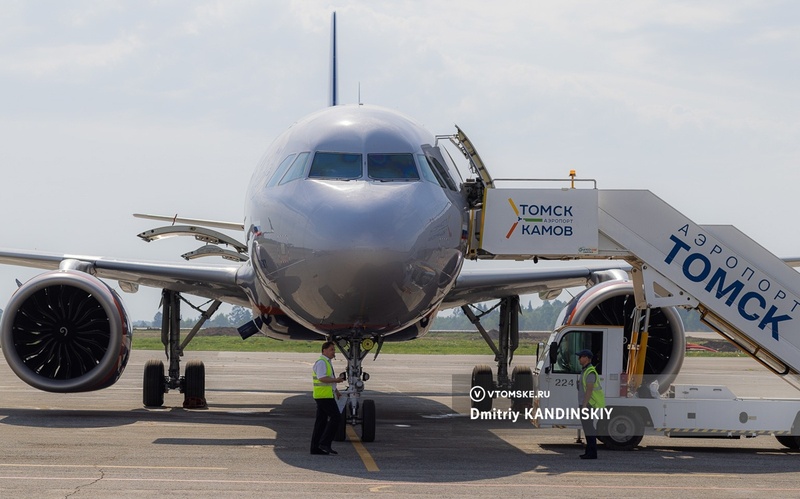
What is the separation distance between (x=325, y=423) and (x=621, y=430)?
13.6 ft

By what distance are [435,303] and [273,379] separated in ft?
60.8

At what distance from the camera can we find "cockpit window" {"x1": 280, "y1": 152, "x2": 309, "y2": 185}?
14.1 meters

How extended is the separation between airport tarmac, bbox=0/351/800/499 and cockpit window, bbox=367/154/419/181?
350 cm

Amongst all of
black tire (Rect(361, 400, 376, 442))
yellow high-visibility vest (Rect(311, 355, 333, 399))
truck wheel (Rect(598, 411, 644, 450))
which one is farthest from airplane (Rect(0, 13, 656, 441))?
truck wheel (Rect(598, 411, 644, 450))

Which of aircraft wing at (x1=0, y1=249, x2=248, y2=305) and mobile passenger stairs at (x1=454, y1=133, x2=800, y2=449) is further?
aircraft wing at (x1=0, y1=249, x2=248, y2=305)

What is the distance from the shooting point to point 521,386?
21469 mm

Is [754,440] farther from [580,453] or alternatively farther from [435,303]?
[435,303]

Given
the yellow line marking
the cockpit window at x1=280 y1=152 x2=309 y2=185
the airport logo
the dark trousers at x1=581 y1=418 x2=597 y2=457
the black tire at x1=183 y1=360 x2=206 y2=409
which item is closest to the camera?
the yellow line marking

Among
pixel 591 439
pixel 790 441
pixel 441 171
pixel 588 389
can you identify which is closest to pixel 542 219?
pixel 441 171

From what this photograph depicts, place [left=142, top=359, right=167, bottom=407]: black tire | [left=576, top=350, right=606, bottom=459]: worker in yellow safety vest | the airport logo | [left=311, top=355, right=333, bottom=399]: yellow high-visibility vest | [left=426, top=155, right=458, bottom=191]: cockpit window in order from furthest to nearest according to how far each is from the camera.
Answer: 1. [left=142, top=359, right=167, bottom=407]: black tire
2. [left=426, top=155, right=458, bottom=191]: cockpit window
3. the airport logo
4. [left=576, top=350, right=606, bottom=459]: worker in yellow safety vest
5. [left=311, top=355, right=333, bottom=399]: yellow high-visibility vest

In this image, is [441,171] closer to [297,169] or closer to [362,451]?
[297,169]

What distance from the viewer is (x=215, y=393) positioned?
82.0ft

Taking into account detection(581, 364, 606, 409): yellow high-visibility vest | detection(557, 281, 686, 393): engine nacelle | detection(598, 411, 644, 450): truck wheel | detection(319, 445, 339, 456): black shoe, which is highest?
detection(557, 281, 686, 393): engine nacelle

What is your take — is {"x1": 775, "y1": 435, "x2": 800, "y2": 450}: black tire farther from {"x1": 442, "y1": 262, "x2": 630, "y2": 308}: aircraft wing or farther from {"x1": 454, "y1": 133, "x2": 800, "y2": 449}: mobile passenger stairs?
{"x1": 442, "y1": 262, "x2": 630, "y2": 308}: aircraft wing
